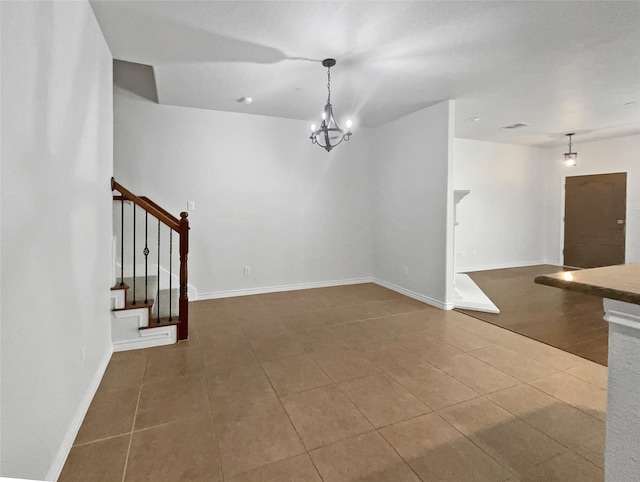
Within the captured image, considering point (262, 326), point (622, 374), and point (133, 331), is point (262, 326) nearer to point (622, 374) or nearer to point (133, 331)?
point (133, 331)

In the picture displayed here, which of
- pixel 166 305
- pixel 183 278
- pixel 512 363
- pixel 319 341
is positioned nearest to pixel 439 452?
pixel 512 363

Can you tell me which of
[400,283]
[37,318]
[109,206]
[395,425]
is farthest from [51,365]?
[400,283]

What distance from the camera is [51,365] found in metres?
1.54

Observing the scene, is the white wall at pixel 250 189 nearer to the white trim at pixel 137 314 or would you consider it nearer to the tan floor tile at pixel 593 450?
the white trim at pixel 137 314

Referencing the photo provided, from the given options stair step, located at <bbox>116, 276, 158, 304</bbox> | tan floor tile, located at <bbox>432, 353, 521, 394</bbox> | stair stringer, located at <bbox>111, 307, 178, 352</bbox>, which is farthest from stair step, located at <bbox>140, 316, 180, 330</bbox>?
tan floor tile, located at <bbox>432, 353, 521, 394</bbox>

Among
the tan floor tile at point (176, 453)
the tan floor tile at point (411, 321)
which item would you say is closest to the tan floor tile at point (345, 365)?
the tan floor tile at point (411, 321)

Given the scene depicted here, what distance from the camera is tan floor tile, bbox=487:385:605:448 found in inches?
73.2

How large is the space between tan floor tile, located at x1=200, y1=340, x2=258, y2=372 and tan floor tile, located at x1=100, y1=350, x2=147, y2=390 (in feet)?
1.62

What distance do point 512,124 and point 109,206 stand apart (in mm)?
5869

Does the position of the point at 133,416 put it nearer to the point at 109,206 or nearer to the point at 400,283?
the point at 109,206

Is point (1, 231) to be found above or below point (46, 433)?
above

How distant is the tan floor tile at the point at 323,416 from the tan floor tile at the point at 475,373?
95cm

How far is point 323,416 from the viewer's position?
2041 mm

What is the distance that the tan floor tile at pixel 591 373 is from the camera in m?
2.41
